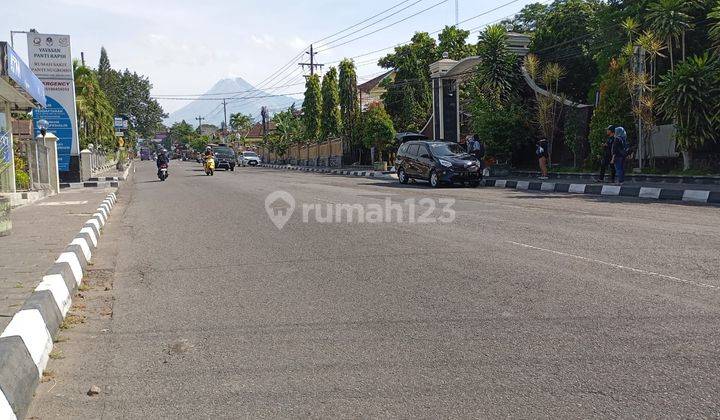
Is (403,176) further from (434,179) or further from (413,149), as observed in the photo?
(434,179)

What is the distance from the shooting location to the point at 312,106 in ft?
160

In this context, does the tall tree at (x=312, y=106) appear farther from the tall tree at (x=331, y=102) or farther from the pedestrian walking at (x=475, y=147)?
the pedestrian walking at (x=475, y=147)

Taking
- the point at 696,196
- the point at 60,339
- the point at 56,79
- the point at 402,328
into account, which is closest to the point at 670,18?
the point at 696,196

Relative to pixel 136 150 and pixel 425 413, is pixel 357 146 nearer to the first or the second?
pixel 425 413

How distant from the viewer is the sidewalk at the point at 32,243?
19.2 ft

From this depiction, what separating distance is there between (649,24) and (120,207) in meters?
17.9

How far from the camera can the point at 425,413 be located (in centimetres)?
325

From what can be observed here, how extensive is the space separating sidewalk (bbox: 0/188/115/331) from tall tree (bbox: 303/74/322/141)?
33.5m

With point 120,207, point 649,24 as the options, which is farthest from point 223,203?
point 649,24

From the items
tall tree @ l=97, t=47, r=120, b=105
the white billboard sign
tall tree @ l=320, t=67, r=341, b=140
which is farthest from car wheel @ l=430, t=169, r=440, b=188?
tall tree @ l=97, t=47, r=120, b=105

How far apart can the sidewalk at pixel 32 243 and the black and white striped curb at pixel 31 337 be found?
290mm

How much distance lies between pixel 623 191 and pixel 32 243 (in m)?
14.3

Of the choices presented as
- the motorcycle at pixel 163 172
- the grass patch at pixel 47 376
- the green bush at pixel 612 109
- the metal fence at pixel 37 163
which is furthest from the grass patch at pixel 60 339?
the motorcycle at pixel 163 172

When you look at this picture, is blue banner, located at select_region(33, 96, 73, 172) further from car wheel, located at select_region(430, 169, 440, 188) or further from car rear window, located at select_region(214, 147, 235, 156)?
car rear window, located at select_region(214, 147, 235, 156)
